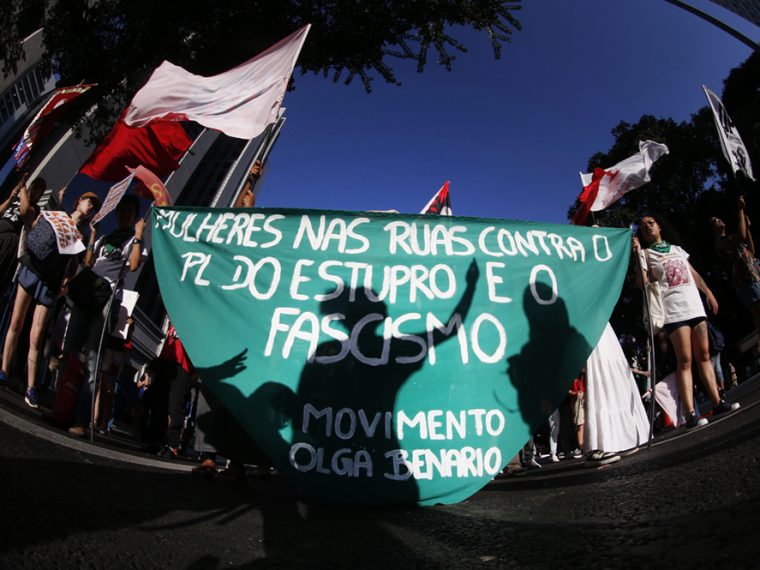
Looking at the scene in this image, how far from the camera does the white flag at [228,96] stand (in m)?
3.85

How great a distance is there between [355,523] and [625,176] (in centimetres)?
451

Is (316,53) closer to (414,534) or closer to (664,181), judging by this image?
(414,534)

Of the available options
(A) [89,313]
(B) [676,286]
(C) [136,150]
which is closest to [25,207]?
(A) [89,313]

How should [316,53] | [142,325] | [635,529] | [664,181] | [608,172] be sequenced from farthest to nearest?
[664,181] → [142,325] → [316,53] → [608,172] → [635,529]

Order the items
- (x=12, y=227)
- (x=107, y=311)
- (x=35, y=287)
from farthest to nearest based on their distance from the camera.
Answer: (x=12, y=227) → (x=35, y=287) → (x=107, y=311)

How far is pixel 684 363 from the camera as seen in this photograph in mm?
4039

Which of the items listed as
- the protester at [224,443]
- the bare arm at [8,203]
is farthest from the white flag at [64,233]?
the protester at [224,443]

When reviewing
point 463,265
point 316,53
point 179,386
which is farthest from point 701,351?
point 316,53

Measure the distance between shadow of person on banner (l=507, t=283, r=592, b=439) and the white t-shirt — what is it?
1682 millimetres

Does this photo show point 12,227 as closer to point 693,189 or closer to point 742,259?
point 742,259

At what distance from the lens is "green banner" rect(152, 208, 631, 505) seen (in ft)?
7.47

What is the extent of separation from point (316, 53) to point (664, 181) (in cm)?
1747

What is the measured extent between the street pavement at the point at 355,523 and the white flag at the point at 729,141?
393cm

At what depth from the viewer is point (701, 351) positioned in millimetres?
4086
